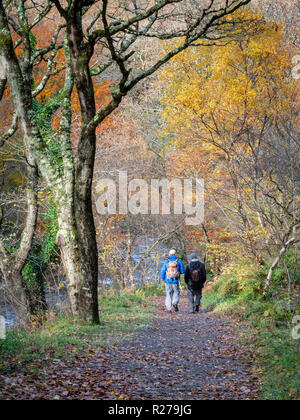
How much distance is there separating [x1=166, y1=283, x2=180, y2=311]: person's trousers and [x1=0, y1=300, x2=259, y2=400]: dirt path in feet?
14.9

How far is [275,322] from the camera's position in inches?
345

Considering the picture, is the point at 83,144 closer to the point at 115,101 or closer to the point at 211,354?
the point at 115,101

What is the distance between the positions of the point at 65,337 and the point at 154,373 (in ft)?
7.72

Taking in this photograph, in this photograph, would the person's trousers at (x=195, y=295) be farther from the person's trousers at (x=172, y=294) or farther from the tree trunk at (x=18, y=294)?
the tree trunk at (x=18, y=294)

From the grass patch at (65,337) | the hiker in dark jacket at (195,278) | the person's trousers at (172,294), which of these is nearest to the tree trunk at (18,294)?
the grass patch at (65,337)

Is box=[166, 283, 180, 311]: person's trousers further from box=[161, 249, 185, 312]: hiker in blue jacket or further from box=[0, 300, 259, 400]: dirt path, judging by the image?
box=[0, 300, 259, 400]: dirt path

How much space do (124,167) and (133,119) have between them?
5.17 m

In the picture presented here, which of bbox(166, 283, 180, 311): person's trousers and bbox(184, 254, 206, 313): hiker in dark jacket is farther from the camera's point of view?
bbox(166, 283, 180, 311): person's trousers

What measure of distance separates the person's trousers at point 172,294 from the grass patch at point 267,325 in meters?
1.21

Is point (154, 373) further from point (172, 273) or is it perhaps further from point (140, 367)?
point (172, 273)

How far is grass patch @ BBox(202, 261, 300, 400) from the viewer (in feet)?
18.5

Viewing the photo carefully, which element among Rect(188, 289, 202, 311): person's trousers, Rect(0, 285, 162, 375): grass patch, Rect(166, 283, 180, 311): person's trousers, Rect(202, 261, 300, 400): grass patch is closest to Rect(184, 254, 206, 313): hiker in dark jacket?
Rect(188, 289, 202, 311): person's trousers
